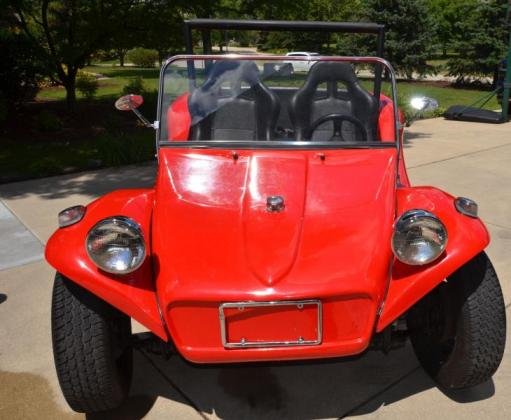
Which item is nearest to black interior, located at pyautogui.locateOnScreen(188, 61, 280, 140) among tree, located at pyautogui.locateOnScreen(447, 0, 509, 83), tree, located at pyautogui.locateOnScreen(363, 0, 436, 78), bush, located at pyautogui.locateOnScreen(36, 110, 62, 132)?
bush, located at pyautogui.locateOnScreen(36, 110, 62, 132)

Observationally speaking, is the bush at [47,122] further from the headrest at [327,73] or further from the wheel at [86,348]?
the wheel at [86,348]

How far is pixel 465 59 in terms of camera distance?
618 inches

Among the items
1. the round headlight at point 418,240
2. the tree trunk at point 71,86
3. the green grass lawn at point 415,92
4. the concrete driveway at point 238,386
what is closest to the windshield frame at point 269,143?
the round headlight at point 418,240

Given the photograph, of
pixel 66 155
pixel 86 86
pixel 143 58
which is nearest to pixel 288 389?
pixel 66 155

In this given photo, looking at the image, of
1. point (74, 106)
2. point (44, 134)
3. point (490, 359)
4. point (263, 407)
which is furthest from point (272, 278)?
point (74, 106)

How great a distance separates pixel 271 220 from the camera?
2.29 metres

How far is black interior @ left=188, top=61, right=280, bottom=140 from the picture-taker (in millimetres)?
3076

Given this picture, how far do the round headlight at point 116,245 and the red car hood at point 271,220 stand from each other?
0.13 metres

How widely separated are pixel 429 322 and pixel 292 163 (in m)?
1.01

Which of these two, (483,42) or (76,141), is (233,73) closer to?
(76,141)

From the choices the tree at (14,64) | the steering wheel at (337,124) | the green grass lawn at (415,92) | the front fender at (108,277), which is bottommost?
the green grass lawn at (415,92)

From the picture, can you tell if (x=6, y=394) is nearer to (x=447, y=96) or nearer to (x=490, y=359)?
(x=490, y=359)

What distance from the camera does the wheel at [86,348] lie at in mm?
2102

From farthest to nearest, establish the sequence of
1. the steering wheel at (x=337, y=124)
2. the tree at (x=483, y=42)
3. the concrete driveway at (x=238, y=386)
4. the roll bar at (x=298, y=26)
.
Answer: the tree at (x=483, y=42)
the roll bar at (x=298, y=26)
the steering wheel at (x=337, y=124)
the concrete driveway at (x=238, y=386)
